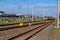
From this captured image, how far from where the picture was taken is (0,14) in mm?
106562

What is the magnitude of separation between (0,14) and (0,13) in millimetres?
1635

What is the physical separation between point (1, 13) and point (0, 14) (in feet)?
6.73

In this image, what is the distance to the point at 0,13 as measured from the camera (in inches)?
4254

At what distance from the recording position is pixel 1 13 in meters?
108

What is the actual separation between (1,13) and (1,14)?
2.01 ft

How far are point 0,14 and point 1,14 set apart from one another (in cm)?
220

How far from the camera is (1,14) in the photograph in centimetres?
10875
